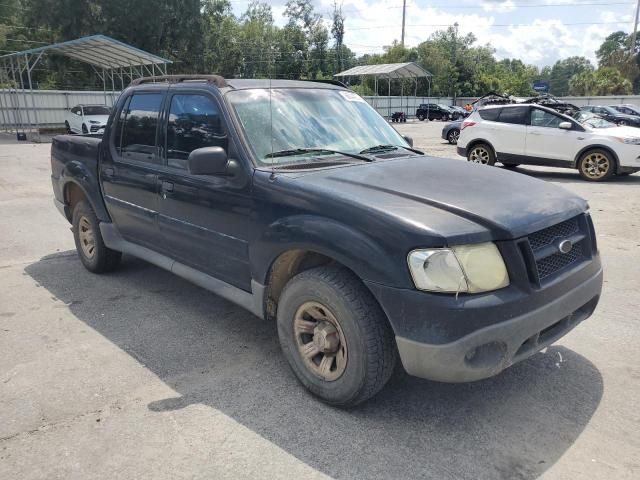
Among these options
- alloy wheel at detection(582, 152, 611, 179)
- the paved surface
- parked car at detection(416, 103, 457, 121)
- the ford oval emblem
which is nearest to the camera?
the paved surface

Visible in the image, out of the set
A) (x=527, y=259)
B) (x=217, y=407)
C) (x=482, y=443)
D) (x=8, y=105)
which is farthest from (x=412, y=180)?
(x=8, y=105)

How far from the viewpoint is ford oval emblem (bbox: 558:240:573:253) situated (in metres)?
2.98

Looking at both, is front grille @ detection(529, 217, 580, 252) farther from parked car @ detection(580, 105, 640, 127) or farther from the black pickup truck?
parked car @ detection(580, 105, 640, 127)

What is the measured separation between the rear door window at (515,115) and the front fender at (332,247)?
11262 mm

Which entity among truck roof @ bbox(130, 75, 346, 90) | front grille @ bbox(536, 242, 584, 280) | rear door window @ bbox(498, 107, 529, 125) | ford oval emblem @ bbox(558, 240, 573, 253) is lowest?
front grille @ bbox(536, 242, 584, 280)

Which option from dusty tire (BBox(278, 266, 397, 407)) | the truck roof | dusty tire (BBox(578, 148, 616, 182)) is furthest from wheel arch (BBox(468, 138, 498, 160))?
dusty tire (BBox(278, 266, 397, 407))

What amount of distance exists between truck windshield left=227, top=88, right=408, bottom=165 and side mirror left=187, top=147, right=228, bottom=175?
261 millimetres

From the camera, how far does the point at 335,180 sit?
10.5 feet

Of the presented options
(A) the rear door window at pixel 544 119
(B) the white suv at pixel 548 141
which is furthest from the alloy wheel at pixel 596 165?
(A) the rear door window at pixel 544 119

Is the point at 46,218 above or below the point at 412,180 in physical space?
below

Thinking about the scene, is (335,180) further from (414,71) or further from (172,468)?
(414,71)

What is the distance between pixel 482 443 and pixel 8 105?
3081 centimetres

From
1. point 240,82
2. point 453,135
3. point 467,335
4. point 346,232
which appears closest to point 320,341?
point 346,232

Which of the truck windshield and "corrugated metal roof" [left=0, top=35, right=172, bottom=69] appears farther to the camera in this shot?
"corrugated metal roof" [left=0, top=35, right=172, bottom=69]
